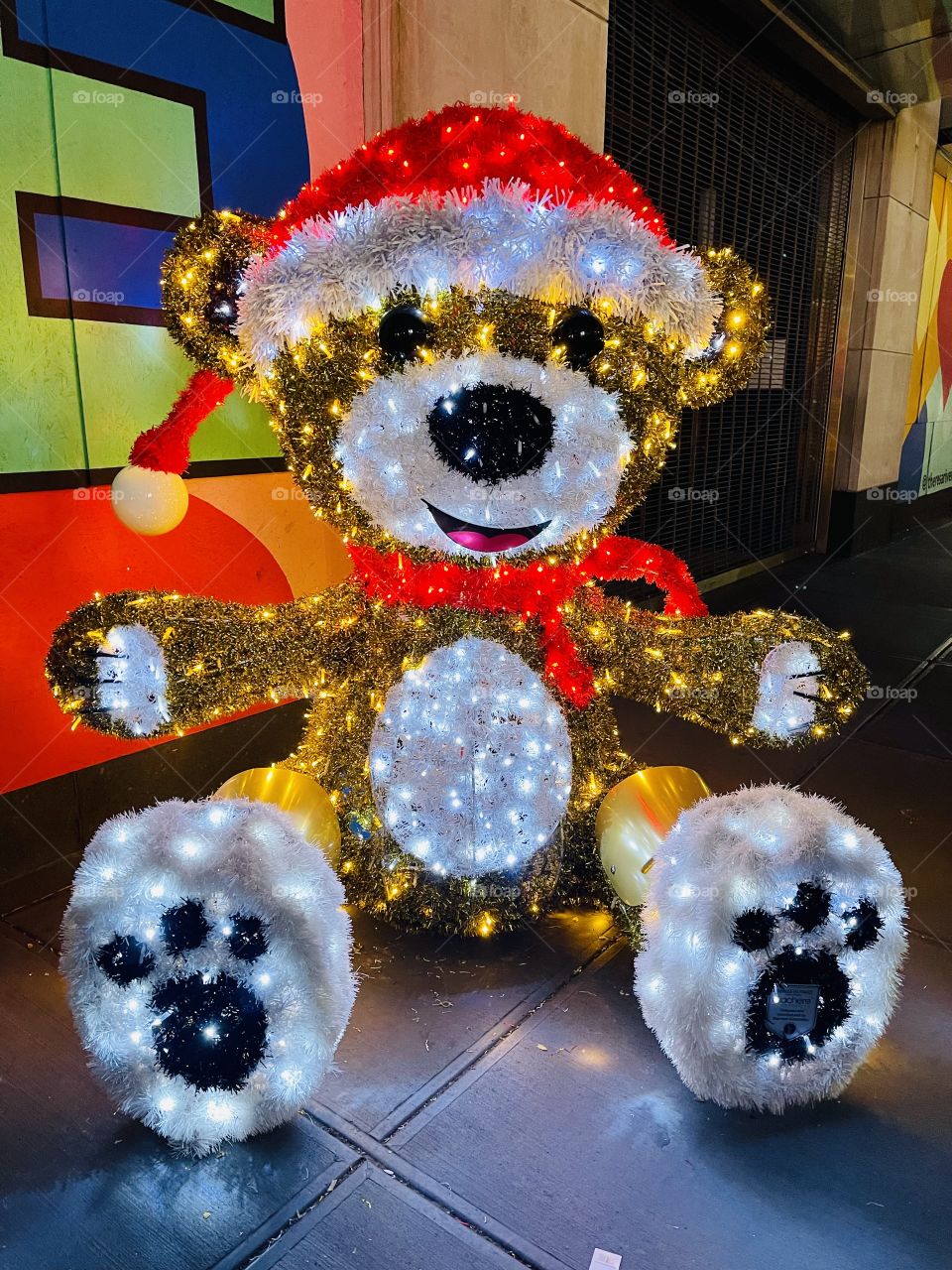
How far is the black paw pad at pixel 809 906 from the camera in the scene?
1460mm

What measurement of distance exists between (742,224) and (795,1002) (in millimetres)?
5311

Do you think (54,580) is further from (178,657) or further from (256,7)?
(256,7)

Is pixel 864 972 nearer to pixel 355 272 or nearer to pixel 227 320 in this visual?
pixel 355 272

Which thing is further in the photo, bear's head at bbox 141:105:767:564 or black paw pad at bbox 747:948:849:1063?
bear's head at bbox 141:105:767:564

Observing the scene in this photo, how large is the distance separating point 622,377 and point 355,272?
53cm

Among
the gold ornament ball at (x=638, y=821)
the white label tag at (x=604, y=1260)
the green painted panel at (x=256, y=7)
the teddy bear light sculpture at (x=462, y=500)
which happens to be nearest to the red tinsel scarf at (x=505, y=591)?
the teddy bear light sculpture at (x=462, y=500)

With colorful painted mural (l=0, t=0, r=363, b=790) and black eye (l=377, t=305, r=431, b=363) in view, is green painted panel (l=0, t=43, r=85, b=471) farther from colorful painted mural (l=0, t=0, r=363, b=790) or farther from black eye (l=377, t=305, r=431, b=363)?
black eye (l=377, t=305, r=431, b=363)

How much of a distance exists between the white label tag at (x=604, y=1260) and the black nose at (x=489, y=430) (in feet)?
4.04

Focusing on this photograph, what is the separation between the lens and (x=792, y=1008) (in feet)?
4.91

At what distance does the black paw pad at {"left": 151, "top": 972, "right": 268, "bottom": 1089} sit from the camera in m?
1.39

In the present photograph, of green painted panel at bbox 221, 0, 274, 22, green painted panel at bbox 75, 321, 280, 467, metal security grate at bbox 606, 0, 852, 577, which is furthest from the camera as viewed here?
metal security grate at bbox 606, 0, 852, 577

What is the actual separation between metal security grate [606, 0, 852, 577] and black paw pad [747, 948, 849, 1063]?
3.79 m

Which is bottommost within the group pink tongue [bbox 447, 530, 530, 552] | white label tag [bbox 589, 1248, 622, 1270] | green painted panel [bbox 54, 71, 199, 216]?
white label tag [bbox 589, 1248, 622, 1270]

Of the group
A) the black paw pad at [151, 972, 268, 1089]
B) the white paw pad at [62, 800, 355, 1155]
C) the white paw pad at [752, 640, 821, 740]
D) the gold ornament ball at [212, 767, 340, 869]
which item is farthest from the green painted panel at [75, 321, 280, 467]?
the white paw pad at [752, 640, 821, 740]
